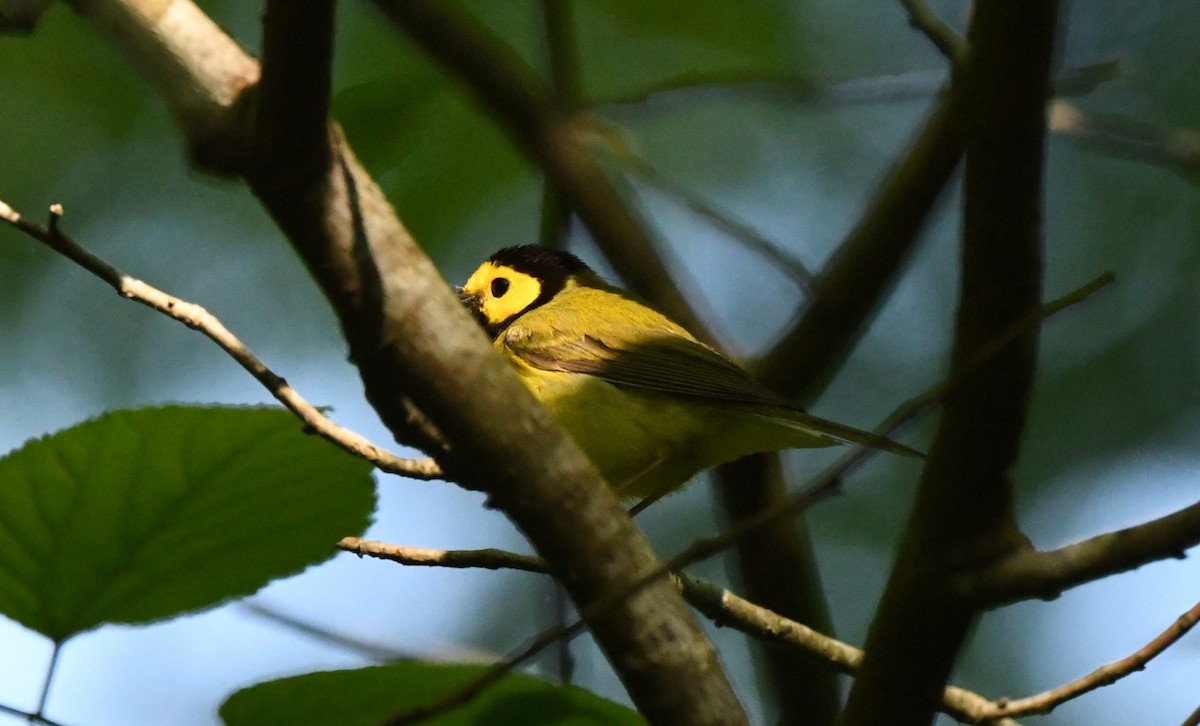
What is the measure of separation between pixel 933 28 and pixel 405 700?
5.84 feet

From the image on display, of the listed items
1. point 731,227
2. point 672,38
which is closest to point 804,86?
point 731,227

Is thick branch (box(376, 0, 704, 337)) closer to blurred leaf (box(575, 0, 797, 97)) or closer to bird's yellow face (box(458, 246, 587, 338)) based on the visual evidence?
bird's yellow face (box(458, 246, 587, 338))

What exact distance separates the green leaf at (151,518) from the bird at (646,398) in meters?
1.65

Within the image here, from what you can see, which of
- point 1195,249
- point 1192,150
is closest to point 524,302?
point 1192,150

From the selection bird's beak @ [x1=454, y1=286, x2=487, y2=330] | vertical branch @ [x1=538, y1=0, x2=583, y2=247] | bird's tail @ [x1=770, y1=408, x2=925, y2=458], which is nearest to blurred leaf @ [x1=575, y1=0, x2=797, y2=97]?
vertical branch @ [x1=538, y1=0, x2=583, y2=247]

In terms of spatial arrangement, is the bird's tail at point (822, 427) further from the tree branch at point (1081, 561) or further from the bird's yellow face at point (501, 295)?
the bird's yellow face at point (501, 295)

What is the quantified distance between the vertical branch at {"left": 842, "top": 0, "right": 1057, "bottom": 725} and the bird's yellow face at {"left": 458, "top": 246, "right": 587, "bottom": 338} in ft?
9.11

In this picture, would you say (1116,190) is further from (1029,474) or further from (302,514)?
(302,514)

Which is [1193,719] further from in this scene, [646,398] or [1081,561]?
[646,398]

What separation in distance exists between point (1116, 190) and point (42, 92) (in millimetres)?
6023

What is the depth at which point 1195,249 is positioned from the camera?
7453 mm

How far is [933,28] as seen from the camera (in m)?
2.73

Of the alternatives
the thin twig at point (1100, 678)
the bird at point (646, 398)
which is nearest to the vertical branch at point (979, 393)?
the thin twig at point (1100, 678)

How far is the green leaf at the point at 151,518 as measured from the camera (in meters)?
1.74
